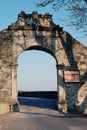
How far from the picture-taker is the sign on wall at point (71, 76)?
2359 cm

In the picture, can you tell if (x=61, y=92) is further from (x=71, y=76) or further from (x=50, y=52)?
(x=50, y=52)

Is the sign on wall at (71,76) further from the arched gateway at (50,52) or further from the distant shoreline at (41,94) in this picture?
the distant shoreline at (41,94)

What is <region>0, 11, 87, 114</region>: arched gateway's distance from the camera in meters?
23.3

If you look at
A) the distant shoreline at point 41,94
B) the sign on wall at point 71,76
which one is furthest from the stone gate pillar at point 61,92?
the distant shoreline at point 41,94

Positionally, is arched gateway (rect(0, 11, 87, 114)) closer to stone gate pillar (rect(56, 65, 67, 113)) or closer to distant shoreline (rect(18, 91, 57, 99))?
stone gate pillar (rect(56, 65, 67, 113))

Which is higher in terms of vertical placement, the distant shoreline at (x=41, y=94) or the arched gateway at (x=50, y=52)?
the arched gateway at (x=50, y=52)

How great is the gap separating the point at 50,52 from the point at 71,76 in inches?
78.5

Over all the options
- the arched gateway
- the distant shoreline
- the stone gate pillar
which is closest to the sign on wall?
the arched gateway

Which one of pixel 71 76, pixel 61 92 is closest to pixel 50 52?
pixel 71 76

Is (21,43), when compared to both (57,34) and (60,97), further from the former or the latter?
(60,97)

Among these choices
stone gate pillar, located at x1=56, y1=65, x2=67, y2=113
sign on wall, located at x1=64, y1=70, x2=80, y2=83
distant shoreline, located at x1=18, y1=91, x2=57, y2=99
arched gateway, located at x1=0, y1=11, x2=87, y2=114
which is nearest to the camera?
stone gate pillar, located at x1=56, y1=65, x2=67, y2=113

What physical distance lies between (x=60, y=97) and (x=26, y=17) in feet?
17.4

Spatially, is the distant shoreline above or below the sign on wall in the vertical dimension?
below

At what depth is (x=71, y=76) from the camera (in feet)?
77.7
